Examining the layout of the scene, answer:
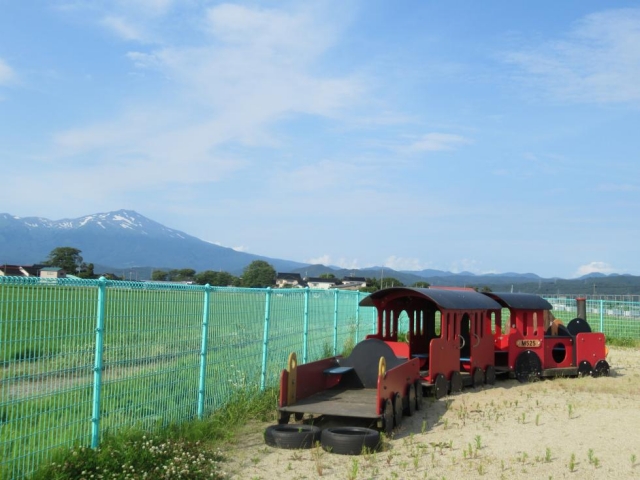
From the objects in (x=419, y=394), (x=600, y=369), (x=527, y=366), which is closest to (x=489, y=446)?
(x=419, y=394)

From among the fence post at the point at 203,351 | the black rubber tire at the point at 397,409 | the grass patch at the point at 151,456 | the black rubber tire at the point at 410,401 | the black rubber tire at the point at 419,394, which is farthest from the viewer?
the black rubber tire at the point at 419,394

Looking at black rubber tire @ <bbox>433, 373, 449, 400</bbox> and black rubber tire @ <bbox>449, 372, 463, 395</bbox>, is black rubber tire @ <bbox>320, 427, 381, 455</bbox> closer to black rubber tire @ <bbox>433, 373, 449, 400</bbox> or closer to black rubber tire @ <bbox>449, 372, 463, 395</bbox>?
black rubber tire @ <bbox>433, 373, 449, 400</bbox>

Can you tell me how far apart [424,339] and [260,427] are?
618cm

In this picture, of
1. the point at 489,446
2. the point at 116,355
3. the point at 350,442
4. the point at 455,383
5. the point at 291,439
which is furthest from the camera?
the point at 455,383

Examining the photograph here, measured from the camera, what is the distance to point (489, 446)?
29.0ft

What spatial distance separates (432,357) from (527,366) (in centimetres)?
385

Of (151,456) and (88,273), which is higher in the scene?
(88,273)

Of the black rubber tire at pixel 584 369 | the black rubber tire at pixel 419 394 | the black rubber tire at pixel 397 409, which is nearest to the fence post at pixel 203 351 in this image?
the black rubber tire at pixel 397 409

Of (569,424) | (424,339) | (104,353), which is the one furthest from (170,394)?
(424,339)

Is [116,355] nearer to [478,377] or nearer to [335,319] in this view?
[478,377]

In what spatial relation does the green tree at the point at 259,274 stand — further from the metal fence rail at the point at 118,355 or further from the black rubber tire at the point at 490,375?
the metal fence rail at the point at 118,355

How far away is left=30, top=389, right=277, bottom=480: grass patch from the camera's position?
6.48 m

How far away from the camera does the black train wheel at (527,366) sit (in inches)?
586

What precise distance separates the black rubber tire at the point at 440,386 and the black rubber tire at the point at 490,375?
86.8 inches
